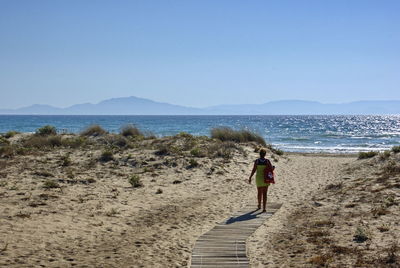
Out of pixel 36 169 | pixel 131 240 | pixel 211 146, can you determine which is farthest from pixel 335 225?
pixel 211 146

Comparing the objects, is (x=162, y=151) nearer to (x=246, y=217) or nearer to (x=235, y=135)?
(x=235, y=135)

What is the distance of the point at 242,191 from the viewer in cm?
1630

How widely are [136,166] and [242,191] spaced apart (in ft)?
19.1

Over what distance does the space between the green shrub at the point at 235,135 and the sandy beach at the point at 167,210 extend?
8377 millimetres

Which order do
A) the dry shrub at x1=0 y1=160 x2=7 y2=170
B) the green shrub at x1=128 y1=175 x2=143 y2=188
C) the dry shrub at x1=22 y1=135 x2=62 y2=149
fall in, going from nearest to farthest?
the green shrub at x1=128 y1=175 x2=143 y2=188 → the dry shrub at x1=0 y1=160 x2=7 y2=170 → the dry shrub at x1=22 y1=135 x2=62 y2=149

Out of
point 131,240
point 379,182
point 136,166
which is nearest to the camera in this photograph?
point 131,240

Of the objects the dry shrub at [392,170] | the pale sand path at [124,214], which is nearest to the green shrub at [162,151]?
the pale sand path at [124,214]

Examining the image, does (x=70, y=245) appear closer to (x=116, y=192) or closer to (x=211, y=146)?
(x=116, y=192)

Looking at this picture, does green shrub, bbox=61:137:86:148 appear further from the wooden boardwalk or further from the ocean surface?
the wooden boardwalk

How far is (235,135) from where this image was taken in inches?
1217

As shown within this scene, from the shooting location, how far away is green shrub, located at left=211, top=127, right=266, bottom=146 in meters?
30.8

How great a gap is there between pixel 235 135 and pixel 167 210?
61.8ft

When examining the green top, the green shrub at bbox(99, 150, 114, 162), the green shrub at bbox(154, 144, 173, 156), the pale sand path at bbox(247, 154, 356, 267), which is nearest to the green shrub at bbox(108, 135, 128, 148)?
the green shrub at bbox(154, 144, 173, 156)

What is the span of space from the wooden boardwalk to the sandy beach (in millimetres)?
222
